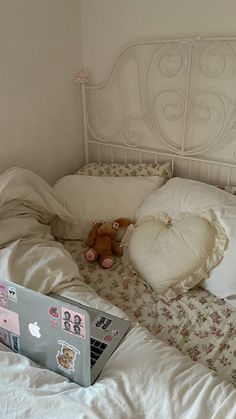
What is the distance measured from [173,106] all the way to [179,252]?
2.68ft

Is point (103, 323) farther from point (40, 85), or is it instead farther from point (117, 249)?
point (40, 85)

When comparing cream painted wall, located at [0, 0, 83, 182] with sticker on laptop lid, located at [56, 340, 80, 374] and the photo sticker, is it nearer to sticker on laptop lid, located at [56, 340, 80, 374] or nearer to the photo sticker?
the photo sticker

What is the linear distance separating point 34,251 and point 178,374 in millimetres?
719

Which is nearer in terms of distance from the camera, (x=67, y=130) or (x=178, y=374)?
(x=178, y=374)

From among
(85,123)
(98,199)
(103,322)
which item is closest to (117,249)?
(98,199)

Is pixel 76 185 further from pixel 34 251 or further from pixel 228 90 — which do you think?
pixel 228 90

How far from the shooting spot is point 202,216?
151cm

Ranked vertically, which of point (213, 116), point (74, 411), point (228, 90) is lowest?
point (74, 411)

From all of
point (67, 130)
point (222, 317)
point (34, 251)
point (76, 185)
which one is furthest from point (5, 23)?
point (222, 317)

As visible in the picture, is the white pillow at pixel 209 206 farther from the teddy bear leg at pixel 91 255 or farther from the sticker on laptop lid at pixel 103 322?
the sticker on laptop lid at pixel 103 322

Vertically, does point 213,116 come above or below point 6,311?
above

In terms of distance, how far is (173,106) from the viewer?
6.03 ft

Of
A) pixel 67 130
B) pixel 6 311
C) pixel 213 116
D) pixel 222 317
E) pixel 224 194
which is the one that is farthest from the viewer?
pixel 67 130

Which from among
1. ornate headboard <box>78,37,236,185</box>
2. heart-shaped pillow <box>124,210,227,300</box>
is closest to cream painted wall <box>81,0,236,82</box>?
ornate headboard <box>78,37,236,185</box>
